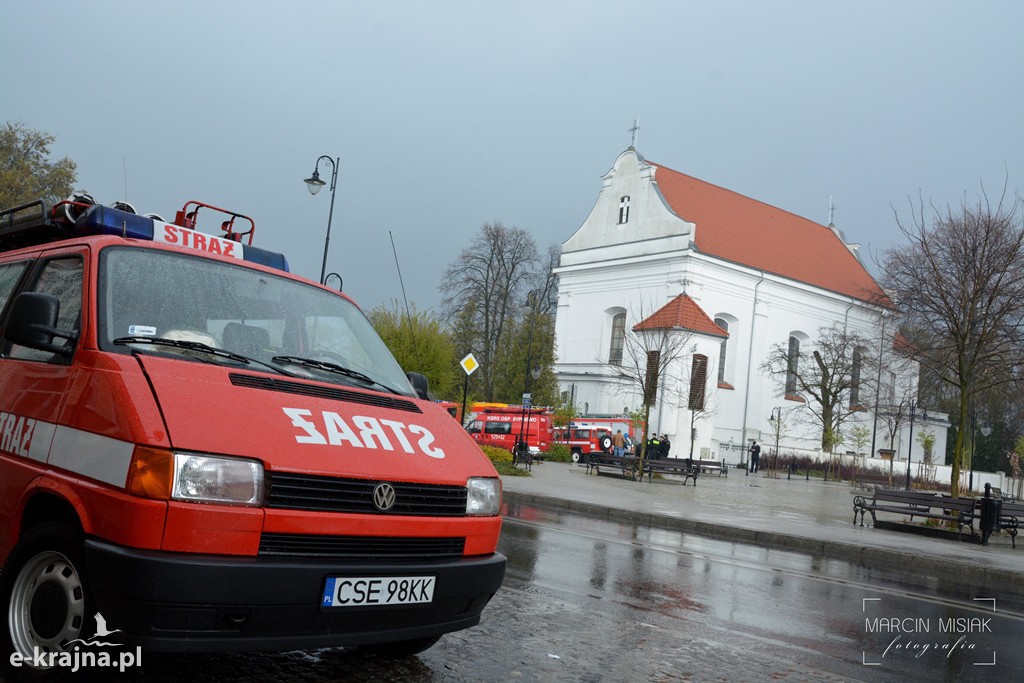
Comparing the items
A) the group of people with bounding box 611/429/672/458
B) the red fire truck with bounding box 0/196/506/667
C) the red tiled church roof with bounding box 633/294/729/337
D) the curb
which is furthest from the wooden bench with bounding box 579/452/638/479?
the red fire truck with bounding box 0/196/506/667

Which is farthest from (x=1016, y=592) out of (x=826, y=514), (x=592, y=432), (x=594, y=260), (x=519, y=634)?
(x=594, y=260)

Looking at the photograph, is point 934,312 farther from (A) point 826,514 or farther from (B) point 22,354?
(B) point 22,354

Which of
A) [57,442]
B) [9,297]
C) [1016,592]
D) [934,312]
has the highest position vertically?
[934,312]

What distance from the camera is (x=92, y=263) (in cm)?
459

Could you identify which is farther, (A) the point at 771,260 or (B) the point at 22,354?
(A) the point at 771,260

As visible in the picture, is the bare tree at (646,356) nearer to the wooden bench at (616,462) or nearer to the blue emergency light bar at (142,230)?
the wooden bench at (616,462)

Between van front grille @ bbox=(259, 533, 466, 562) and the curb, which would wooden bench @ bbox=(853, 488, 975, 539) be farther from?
van front grille @ bbox=(259, 533, 466, 562)

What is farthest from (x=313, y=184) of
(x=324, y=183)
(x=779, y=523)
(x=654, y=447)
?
(x=654, y=447)

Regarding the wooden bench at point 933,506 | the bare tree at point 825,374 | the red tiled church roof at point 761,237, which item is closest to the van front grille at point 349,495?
the wooden bench at point 933,506

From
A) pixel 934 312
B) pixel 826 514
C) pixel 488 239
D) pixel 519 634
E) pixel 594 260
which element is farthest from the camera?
pixel 488 239

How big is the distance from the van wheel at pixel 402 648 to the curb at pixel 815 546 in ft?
32.7

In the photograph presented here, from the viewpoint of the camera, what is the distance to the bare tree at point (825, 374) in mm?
56250

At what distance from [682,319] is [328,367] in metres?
46.7

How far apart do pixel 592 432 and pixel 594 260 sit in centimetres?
1576
